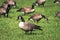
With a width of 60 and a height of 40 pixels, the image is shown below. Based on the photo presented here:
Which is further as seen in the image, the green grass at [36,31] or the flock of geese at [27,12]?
the flock of geese at [27,12]

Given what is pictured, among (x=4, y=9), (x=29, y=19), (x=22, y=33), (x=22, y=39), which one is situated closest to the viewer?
(x=22, y=39)

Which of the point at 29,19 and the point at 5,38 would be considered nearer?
the point at 5,38

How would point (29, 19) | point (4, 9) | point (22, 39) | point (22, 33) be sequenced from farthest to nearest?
1. point (4, 9)
2. point (29, 19)
3. point (22, 33)
4. point (22, 39)

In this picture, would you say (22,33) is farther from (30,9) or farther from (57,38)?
(30,9)

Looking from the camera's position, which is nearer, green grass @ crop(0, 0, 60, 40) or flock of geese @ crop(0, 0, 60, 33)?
green grass @ crop(0, 0, 60, 40)

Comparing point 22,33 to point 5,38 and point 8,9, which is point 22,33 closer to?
point 5,38

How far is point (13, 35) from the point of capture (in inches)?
474

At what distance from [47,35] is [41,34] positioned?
269 mm

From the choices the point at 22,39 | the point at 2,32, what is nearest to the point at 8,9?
the point at 2,32

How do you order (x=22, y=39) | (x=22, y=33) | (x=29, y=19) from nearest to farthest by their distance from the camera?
(x=22, y=39) → (x=22, y=33) → (x=29, y=19)

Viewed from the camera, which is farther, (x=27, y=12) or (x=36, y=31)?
(x=27, y=12)

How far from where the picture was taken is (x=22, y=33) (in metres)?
12.3

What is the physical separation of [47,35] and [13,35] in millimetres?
1366

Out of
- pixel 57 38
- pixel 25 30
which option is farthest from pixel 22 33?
pixel 57 38
